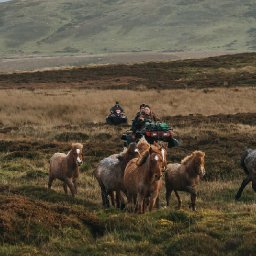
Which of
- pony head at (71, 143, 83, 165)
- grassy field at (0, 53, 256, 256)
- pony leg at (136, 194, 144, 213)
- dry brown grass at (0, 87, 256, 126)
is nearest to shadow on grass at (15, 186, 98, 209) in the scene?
grassy field at (0, 53, 256, 256)

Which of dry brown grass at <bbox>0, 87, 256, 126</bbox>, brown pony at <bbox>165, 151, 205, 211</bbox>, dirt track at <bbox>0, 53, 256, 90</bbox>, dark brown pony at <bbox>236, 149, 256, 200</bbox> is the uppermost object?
brown pony at <bbox>165, 151, 205, 211</bbox>

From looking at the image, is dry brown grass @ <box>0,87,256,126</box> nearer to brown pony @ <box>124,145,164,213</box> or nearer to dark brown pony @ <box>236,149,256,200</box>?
dark brown pony @ <box>236,149,256,200</box>

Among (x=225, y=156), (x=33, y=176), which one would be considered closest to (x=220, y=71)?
(x=225, y=156)

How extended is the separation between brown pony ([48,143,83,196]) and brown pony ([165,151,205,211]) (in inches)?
94.6

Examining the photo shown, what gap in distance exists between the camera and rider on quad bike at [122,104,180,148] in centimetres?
1617

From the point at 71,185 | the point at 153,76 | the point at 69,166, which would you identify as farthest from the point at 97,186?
the point at 153,76

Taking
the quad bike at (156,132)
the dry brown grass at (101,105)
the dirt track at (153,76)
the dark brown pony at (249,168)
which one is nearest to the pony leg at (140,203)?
the quad bike at (156,132)

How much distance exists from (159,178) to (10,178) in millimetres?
7524

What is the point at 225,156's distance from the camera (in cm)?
2189

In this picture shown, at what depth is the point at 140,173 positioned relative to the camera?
41.3 ft

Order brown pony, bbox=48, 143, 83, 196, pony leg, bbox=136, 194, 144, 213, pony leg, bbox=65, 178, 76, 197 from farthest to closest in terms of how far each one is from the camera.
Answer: brown pony, bbox=48, 143, 83, 196, pony leg, bbox=65, 178, 76, 197, pony leg, bbox=136, 194, 144, 213

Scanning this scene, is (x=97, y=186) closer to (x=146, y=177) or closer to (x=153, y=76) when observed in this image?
(x=146, y=177)

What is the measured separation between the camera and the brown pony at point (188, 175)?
13.8m

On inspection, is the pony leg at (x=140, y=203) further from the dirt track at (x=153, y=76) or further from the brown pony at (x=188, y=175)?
the dirt track at (x=153, y=76)
